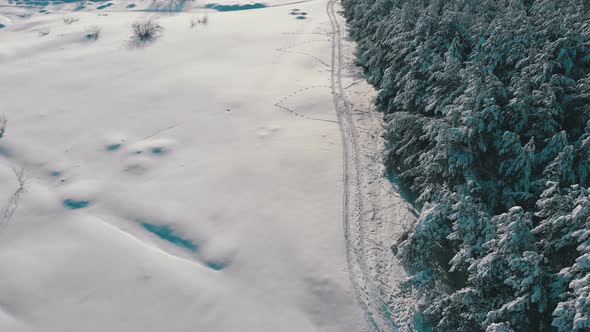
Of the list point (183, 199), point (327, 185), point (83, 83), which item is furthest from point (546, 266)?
point (83, 83)

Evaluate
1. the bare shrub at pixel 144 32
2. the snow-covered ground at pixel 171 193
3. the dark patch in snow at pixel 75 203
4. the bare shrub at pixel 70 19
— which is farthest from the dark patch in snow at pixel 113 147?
the bare shrub at pixel 70 19

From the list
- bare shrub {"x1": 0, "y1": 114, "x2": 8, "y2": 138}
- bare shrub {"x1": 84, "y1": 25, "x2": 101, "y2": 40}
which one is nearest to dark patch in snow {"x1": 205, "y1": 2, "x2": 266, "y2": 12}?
bare shrub {"x1": 84, "y1": 25, "x2": 101, "y2": 40}

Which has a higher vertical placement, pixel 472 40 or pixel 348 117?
pixel 472 40

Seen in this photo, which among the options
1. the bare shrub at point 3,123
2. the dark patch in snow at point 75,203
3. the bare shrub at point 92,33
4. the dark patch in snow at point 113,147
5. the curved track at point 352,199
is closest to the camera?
the curved track at point 352,199

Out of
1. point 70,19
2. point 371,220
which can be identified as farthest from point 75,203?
point 70,19

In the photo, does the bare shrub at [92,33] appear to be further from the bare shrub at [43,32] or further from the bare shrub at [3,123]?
the bare shrub at [3,123]

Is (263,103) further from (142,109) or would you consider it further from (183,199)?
(183,199)

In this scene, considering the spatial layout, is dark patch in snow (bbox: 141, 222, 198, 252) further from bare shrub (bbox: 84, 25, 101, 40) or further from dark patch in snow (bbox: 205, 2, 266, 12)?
dark patch in snow (bbox: 205, 2, 266, 12)

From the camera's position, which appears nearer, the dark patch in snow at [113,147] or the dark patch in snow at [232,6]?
the dark patch in snow at [113,147]

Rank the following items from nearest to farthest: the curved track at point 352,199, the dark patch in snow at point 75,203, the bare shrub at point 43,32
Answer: the curved track at point 352,199
the dark patch in snow at point 75,203
the bare shrub at point 43,32
